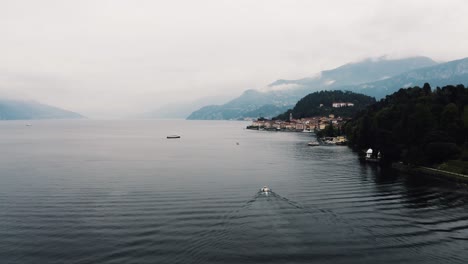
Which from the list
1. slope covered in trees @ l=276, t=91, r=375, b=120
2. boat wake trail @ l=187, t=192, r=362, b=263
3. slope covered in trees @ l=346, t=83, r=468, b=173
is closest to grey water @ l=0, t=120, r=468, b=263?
boat wake trail @ l=187, t=192, r=362, b=263

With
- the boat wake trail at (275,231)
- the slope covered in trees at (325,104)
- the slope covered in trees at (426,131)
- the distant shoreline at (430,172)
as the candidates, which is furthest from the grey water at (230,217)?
the slope covered in trees at (325,104)

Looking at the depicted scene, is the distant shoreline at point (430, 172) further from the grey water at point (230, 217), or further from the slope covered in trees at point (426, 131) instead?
the grey water at point (230, 217)

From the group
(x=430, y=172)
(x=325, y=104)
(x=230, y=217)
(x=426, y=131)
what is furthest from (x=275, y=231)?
(x=325, y=104)

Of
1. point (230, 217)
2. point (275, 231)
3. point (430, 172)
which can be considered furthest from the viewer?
point (430, 172)

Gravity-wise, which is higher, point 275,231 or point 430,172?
point 430,172

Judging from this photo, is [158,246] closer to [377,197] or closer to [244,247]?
[244,247]

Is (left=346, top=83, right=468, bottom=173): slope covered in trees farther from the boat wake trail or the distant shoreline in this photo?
the boat wake trail

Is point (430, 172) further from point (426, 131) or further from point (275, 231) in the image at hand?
point (275, 231)
